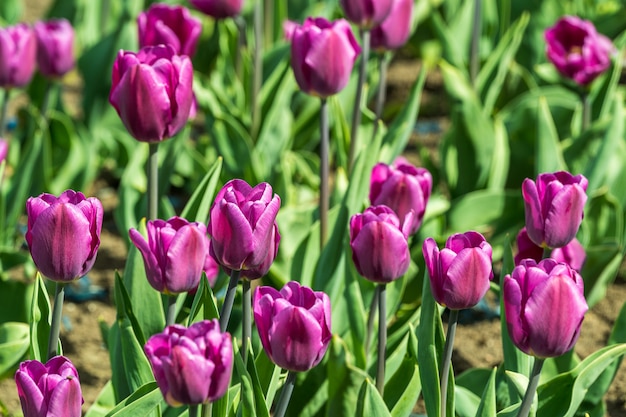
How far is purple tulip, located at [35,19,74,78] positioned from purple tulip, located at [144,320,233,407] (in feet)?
5.30

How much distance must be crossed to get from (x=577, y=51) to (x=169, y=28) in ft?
3.34

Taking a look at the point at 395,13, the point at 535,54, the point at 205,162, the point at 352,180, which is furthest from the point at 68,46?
the point at 535,54

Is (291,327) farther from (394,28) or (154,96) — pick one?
(394,28)

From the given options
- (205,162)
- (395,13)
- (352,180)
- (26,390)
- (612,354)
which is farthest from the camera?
(205,162)

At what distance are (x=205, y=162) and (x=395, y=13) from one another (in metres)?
0.74

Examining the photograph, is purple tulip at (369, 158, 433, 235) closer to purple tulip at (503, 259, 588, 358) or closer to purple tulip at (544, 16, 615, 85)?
purple tulip at (503, 259, 588, 358)

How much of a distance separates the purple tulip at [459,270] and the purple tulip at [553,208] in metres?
0.15

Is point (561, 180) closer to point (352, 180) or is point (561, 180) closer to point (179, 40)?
point (352, 180)

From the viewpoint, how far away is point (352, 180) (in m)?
1.88

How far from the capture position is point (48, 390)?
1.22 m

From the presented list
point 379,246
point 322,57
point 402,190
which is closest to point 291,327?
point 379,246

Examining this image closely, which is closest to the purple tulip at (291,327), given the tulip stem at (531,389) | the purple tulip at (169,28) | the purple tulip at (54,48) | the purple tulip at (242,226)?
the purple tulip at (242,226)

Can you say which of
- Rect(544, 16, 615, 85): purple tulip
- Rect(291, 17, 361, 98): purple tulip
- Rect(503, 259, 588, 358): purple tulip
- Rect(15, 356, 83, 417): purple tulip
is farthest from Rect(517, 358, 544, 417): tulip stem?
Rect(544, 16, 615, 85): purple tulip

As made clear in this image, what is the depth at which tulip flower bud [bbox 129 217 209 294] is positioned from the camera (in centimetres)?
135
